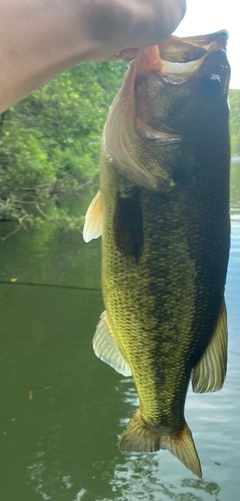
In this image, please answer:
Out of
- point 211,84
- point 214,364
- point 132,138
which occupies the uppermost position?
point 211,84

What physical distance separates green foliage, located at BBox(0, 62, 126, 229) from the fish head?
288 inches

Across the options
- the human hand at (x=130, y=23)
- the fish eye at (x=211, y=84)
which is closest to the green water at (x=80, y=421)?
the fish eye at (x=211, y=84)

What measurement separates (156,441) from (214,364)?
318 mm

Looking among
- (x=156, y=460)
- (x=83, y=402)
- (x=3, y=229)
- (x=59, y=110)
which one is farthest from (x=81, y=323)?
(x=3, y=229)

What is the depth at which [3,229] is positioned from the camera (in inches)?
585

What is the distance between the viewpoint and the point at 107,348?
176cm

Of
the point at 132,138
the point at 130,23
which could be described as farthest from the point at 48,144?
the point at 130,23

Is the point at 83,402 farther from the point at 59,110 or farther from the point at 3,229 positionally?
the point at 3,229

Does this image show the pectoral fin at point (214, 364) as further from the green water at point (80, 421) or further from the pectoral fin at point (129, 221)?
the green water at point (80, 421)

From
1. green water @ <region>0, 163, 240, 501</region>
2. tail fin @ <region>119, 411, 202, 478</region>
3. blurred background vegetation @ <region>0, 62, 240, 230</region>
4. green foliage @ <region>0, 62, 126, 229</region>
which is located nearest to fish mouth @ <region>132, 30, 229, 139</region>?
tail fin @ <region>119, 411, 202, 478</region>

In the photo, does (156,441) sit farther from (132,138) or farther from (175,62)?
(175,62)

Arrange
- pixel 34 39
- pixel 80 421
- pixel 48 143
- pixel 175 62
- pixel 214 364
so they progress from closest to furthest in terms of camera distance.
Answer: pixel 34 39, pixel 175 62, pixel 214 364, pixel 80 421, pixel 48 143

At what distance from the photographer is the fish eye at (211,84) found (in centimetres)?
156

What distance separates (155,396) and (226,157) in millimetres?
724
